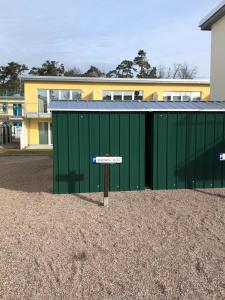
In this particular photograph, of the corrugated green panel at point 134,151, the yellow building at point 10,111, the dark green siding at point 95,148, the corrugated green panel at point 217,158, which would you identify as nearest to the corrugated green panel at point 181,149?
the corrugated green panel at point 217,158

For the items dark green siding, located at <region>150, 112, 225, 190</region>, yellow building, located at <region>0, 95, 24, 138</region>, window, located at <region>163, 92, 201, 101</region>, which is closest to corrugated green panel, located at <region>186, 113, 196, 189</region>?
dark green siding, located at <region>150, 112, 225, 190</region>

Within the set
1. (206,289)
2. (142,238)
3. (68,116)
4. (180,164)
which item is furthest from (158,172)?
(206,289)

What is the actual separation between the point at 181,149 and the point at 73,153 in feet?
9.96

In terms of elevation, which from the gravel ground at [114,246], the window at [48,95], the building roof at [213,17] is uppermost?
the building roof at [213,17]

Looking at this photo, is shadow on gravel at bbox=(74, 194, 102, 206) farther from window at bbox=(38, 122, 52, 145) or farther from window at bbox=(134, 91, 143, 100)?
window at bbox=(134, 91, 143, 100)

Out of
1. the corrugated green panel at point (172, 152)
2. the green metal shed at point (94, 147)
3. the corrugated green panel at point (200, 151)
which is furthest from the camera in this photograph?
the corrugated green panel at point (200, 151)

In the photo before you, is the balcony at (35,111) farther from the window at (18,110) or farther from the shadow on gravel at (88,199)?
the shadow on gravel at (88,199)

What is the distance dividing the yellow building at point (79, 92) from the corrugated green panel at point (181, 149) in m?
18.7

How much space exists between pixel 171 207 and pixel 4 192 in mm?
4882

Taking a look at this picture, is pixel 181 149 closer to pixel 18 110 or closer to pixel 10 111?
pixel 18 110

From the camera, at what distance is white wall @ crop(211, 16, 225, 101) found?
44.8ft

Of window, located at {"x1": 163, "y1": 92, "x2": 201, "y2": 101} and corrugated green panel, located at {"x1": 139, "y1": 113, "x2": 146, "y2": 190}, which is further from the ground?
window, located at {"x1": 163, "y1": 92, "x2": 201, "y2": 101}

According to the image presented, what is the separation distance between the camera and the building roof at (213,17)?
1309 centimetres

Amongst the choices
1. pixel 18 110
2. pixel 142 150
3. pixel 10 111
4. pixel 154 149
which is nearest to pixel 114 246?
pixel 142 150
